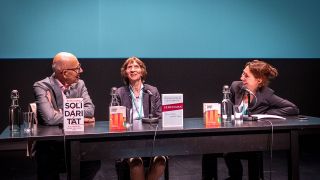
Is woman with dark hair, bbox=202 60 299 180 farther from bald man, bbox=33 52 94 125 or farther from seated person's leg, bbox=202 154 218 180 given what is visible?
bald man, bbox=33 52 94 125

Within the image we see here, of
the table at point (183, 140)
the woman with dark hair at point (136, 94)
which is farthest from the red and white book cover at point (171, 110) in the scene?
the woman with dark hair at point (136, 94)

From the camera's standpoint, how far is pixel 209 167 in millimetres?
3107

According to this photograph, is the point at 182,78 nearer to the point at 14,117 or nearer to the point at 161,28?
the point at 161,28

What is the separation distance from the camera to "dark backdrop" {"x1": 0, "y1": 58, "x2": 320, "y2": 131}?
14.9ft

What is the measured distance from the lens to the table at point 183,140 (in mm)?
2170

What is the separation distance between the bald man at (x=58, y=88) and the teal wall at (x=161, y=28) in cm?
152

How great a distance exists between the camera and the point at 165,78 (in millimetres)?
4977

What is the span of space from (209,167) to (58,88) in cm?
133

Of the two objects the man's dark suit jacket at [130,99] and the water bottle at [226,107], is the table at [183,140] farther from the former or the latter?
the man's dark suit jacket at [130,99]

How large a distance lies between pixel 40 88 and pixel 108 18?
1.94 meters

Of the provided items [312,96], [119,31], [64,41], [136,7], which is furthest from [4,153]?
[312,96]

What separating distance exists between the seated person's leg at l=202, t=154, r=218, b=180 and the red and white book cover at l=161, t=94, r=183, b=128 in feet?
2.60

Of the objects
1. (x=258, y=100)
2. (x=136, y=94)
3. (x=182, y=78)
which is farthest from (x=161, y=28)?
(x=258, y=100)

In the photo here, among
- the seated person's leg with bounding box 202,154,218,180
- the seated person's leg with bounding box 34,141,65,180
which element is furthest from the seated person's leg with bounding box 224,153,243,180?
the seated person's leg with bounding box 34,141,65,180
